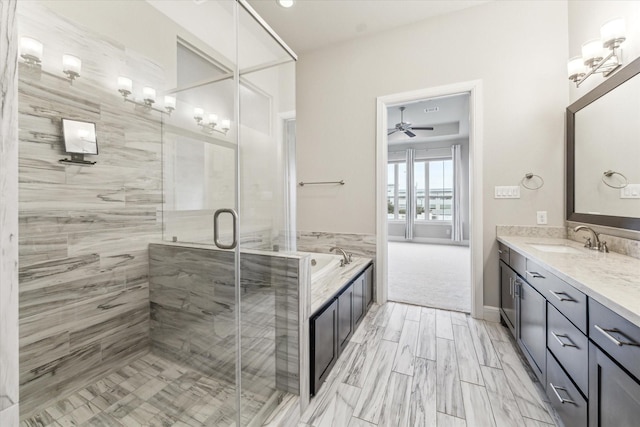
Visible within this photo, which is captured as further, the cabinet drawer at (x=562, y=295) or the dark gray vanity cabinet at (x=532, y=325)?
the dark gray vanity cabinet at (x=532, y=325)

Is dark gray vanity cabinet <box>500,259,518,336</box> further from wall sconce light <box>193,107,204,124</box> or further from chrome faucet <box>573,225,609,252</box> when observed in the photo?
wall sconce light <box>193,107,204,124</box>

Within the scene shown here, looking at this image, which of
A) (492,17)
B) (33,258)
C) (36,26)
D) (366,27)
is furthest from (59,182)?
(492,17)

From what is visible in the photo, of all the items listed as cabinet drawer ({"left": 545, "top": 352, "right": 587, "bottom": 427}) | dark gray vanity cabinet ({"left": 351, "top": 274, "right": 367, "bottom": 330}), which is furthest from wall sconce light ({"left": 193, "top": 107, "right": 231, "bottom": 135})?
cabinet drawer ({"left": 545, "top": 352, "right": 587, "bottom": 427})

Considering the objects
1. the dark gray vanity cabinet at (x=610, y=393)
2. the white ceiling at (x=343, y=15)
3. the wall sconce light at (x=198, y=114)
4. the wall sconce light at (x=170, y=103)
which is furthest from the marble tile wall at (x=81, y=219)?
the dark gray vanity cabinet at (x=610, y=393)

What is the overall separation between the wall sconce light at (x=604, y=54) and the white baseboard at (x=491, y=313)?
1983 mm

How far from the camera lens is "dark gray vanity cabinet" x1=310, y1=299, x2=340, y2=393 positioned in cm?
151

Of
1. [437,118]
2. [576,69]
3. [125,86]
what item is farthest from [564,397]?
[437,118]

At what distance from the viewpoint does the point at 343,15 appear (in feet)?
8.80

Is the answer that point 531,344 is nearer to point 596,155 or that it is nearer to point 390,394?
point 390,394

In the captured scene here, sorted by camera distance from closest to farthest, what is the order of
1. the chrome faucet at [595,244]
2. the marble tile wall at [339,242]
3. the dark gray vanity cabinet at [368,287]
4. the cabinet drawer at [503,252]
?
1. the chrome faucet at [595,244]
2. the cabinet drawer at [503,252]
3. the dark gray vanity cabinet at [368,287]
4. the marble tile wall at [339,242]

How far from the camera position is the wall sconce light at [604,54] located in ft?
5.45

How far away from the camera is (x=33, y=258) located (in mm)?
1208

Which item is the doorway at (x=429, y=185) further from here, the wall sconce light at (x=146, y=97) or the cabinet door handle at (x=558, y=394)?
the wall sconce light at (x=146, y=97)

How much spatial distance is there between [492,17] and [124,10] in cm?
298
